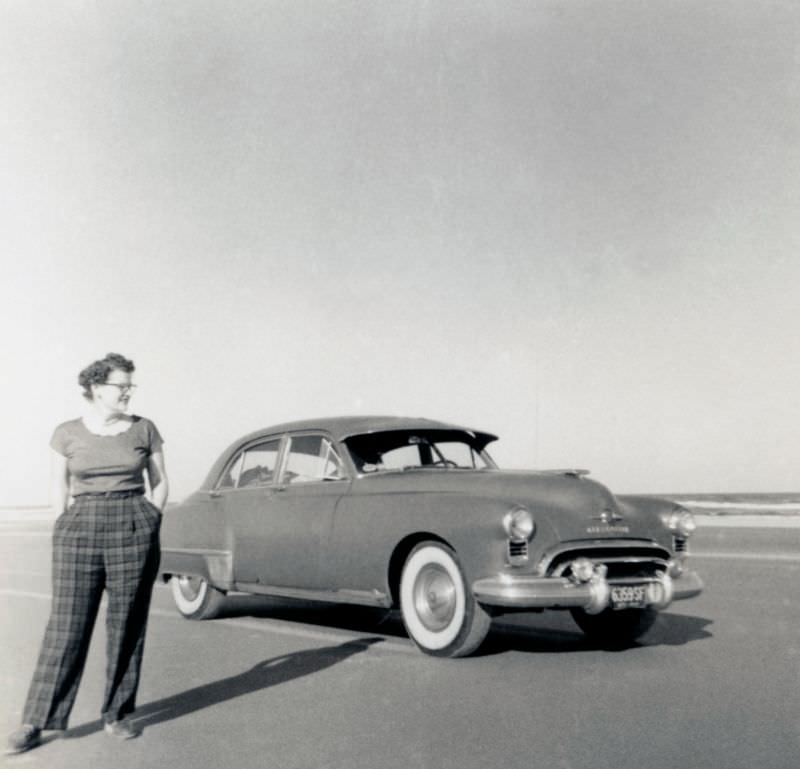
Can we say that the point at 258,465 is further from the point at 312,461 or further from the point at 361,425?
the point at 361,425

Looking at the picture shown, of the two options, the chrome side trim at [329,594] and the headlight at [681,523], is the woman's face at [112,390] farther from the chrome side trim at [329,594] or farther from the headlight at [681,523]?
the headlight at [681,523]

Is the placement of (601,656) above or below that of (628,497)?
below

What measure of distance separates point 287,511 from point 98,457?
138 inches

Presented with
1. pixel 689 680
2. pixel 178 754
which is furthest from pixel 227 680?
pixel 689 680

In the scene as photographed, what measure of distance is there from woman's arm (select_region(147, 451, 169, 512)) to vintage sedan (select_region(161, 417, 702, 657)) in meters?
2.25

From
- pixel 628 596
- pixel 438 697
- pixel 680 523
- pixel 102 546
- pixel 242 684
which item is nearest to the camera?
pixel 102 546

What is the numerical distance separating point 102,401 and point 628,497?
13.9 feet

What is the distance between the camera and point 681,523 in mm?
7238

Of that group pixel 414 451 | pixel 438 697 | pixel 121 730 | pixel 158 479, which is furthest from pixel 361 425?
pixel 121 730

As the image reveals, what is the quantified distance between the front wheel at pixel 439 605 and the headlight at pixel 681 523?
1.58 m

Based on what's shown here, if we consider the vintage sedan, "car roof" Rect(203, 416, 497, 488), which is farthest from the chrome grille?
"car roof" Rect(203, 416, 497, 488)

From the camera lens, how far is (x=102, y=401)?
4660mm

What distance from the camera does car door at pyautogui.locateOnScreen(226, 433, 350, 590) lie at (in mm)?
7625

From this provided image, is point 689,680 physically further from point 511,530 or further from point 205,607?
point 205,607
